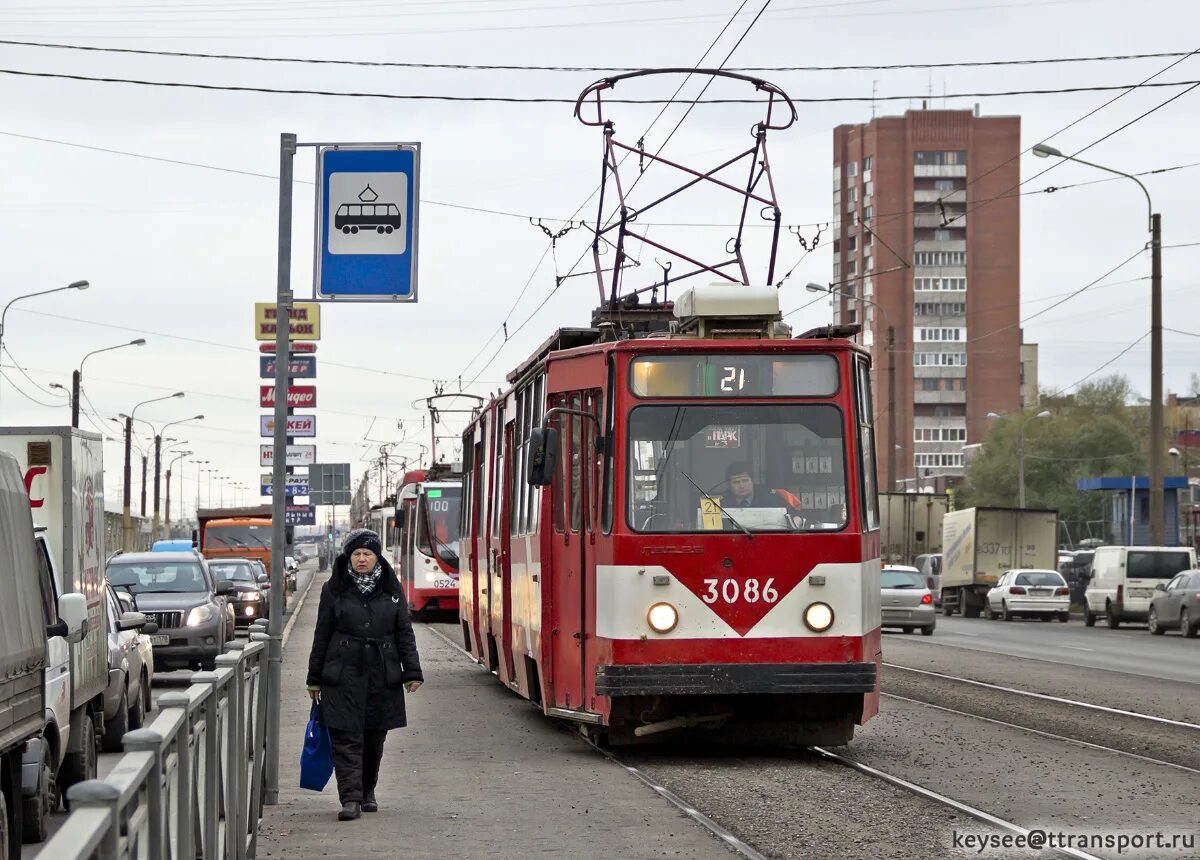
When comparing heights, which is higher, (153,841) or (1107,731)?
(153,841)

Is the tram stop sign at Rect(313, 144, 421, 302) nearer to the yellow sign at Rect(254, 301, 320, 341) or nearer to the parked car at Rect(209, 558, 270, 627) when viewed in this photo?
the parked car at Rect(209, 558, 270, 627)

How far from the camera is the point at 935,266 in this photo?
131625 mm

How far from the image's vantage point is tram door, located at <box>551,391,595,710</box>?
13.4 m

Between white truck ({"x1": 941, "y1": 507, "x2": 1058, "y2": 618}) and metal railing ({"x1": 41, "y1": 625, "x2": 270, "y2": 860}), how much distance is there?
45117mm

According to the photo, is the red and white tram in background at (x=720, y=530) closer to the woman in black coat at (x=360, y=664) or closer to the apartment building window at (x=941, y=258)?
the woman in black coat at (x=360, y=664)

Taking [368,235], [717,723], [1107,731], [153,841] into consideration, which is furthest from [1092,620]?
[153,841]

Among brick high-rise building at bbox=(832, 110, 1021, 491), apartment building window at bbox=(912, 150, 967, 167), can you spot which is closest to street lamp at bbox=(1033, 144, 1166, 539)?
brick high-rise building at bbox=(832, 110, 1021, 491)

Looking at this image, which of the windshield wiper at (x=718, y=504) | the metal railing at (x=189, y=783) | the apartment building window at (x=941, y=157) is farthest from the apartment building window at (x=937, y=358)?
the metal railing at (x=189, y=783)

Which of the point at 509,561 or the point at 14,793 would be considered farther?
the point at 509,561

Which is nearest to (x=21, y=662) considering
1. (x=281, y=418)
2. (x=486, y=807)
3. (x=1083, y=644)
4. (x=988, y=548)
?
→ (x=281, y=418)

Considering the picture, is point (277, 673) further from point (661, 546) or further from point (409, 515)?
point (409, 515)

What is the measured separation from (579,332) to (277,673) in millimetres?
4518

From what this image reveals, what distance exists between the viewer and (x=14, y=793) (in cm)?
839

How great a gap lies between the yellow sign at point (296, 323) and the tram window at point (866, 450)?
26.9 meters
